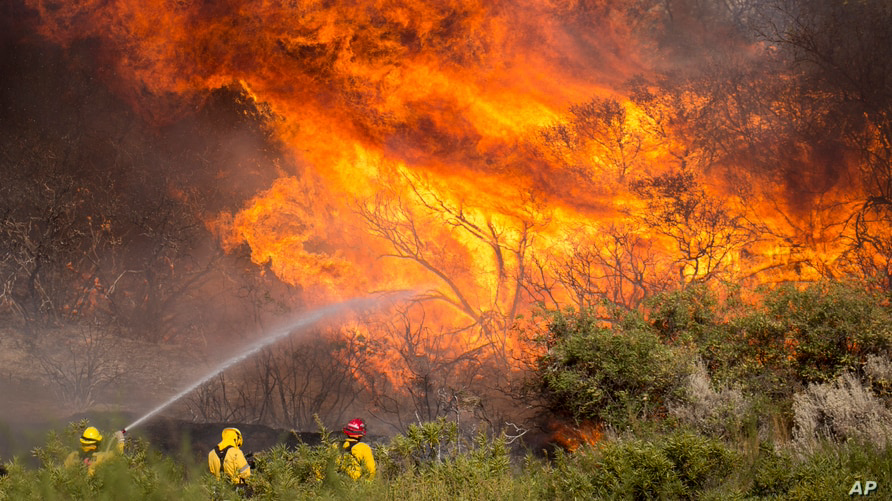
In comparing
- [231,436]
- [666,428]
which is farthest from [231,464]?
[666,428]

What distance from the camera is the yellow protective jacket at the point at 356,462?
8.58 metres

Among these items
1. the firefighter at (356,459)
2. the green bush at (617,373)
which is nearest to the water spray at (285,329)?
the green bush at (617,373)

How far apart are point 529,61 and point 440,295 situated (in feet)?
13.8

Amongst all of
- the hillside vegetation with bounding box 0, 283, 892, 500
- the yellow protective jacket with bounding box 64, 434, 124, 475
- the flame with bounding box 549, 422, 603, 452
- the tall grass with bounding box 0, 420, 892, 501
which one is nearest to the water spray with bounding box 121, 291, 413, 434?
the hillside vegetation with bounding box 0, 283, 892, 500

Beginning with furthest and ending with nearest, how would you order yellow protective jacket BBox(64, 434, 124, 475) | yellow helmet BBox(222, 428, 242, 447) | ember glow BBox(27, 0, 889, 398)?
ember glow BBox(27, 0, 889, 398) < yellow helmet BBox(222, 428, 242, 447) < yellow protective jacket BBox(64, 434, 124, 475)

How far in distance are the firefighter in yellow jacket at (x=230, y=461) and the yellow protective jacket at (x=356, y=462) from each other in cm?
103

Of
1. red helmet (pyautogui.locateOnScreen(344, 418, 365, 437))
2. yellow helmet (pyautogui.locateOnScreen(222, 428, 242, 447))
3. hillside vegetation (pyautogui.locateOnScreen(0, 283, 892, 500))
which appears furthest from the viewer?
red helmet (pyautogui.locateOnScreen(344, 418, 365, 437))

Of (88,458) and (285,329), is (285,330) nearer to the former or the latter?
(285,329)

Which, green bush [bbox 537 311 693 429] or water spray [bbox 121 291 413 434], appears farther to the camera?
water spray [bbox 121 291 413 434]

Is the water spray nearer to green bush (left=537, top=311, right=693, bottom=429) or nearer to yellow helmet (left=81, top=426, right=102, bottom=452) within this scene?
yellow helmet (left=81, top=426, right=102, bottom=452)

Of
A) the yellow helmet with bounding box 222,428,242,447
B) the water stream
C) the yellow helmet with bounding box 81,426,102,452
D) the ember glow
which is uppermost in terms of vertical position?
the ember glow

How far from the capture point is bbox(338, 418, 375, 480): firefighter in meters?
8.62

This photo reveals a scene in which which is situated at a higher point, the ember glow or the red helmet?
the ember glow

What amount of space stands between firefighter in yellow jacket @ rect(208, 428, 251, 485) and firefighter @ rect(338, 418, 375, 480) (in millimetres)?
1042
